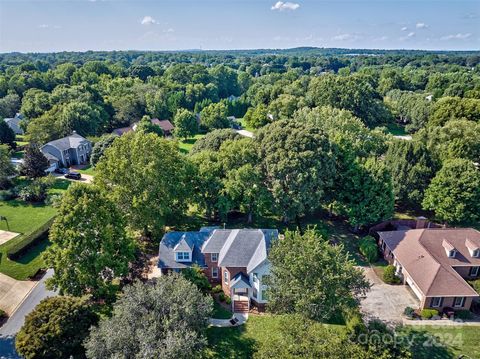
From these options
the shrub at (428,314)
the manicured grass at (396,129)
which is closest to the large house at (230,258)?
the shrub at (428,314)

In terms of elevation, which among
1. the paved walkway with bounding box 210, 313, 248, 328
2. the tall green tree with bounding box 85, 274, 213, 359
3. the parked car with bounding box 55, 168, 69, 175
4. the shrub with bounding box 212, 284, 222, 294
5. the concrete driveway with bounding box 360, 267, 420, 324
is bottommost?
the concrete driveway with bounding box 360, 267, 420, 324

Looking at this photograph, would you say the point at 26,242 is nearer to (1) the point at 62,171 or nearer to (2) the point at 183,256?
(2) the point at 183,256

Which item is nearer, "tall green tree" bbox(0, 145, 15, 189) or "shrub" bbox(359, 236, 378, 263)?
"shrub" bbox(359, 236, 378, 263)

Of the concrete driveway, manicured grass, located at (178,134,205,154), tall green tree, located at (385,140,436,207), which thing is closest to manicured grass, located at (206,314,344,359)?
the concrete driveway

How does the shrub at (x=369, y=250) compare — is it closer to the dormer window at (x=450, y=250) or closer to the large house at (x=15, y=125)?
the dormer window at (x=450, y=250)

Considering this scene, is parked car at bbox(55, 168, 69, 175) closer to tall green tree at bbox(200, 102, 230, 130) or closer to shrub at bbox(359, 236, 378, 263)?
tall green tree at bbox(200, 102, 230, 130)

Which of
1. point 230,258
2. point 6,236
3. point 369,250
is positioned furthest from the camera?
point 6,236

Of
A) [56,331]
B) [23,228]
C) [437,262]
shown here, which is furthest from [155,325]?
[23,228]
